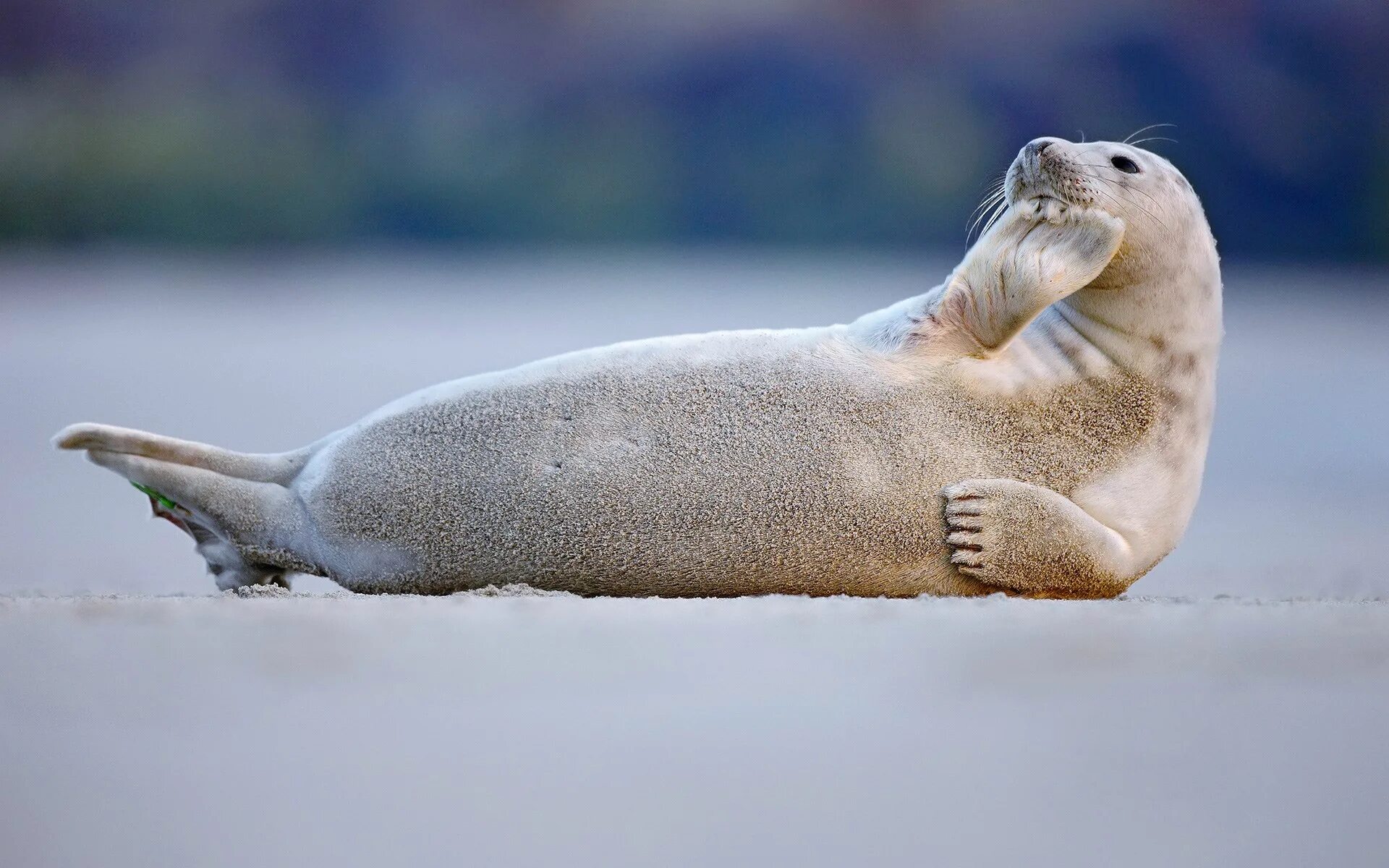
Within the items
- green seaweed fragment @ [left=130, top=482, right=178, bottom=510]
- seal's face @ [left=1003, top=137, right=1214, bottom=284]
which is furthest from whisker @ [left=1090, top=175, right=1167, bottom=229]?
green seaweed fragment @ [left=130, top=482, right=178, bottom=510]

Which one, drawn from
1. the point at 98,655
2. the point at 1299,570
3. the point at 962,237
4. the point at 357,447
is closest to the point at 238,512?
the point at 357,447

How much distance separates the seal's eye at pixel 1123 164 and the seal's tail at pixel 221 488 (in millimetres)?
2058

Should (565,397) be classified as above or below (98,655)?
above

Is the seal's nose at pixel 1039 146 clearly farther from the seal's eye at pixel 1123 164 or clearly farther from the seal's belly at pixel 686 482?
the seal's belly at pixel 686 482

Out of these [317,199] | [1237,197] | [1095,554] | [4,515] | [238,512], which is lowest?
[4,515]

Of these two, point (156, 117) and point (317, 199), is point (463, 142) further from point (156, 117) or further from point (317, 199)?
point (156, 117)

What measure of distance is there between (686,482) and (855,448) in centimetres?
39

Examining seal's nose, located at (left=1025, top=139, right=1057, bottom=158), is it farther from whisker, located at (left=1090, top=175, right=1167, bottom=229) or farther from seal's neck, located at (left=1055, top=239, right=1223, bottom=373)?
seal's neck, located at (left=1055, top=239, right=1223, bottom=373)

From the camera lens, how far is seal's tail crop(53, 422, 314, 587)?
383 centimetres

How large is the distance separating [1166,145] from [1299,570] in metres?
7.60

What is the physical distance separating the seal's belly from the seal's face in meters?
0.51

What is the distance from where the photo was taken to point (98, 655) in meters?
3.02

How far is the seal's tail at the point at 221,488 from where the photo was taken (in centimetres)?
383

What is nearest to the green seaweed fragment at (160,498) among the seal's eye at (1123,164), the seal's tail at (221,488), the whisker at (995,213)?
the seal's tail at (221,488)
